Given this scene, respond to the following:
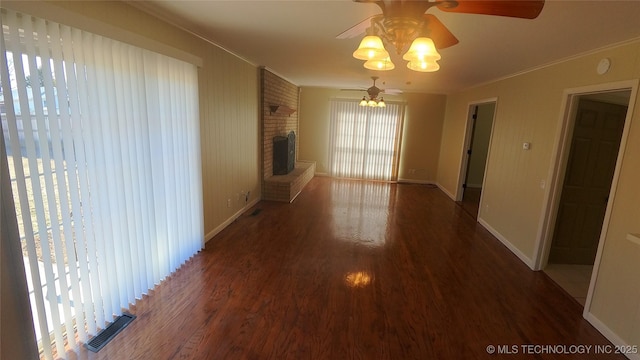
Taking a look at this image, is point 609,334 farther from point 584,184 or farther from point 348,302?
point 348,302

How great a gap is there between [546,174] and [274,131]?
14.4 feet

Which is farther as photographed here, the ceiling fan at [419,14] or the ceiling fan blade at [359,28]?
the ceiling fan blade at [359,28]

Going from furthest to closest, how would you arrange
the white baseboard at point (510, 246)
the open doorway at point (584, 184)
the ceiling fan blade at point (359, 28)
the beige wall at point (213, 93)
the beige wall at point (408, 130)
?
the beige wall at point (408, 130) < the white baseboard at point (510, 246) < the open doorway at point (584, 184) < the beige wall at point (213, 93) < the ceiling fan blade at point (359, 28)

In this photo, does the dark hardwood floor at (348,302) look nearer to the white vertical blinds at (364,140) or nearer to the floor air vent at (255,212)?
the floor air vent at (255,212)

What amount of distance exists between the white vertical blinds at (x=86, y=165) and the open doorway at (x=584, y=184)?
4.05m

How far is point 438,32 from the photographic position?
63.8 inches

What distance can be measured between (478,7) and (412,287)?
7.91 ft

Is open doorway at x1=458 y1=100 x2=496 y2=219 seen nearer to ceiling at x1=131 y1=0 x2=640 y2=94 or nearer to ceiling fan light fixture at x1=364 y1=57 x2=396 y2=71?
ceiling at x1=131 y1=0 x2=640 y2=94

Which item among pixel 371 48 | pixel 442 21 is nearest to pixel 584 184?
pixel 442 21

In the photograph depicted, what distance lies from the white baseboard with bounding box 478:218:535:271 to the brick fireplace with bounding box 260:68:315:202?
3.36 meters

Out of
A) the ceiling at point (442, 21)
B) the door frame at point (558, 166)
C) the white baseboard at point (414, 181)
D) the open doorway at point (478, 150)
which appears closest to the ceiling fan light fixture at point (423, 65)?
the ceiling at point (442, 21)

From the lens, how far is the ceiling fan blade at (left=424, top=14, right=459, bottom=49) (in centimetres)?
145

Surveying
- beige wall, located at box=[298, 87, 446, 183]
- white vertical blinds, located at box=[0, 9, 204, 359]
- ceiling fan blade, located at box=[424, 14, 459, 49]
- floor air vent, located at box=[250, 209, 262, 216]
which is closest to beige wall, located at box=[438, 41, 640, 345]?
beige wall, located at box=[298, 87, 446, 183]

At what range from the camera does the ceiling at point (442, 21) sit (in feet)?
6.64
